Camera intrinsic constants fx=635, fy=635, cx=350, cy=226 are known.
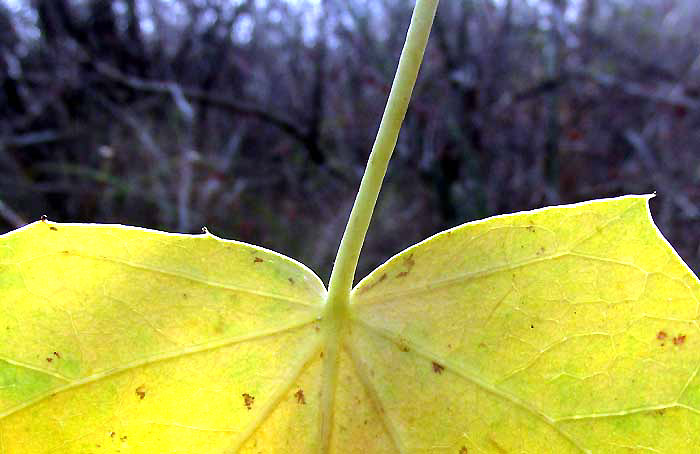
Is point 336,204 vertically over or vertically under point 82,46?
under

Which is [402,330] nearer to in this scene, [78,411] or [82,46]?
[78,411]

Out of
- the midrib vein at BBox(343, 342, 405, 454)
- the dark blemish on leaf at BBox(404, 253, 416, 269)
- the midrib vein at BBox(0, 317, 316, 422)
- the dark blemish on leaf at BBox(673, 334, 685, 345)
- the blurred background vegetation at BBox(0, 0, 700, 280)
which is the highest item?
the blurred background vegetation at BBox(0, 0, 700, 280)

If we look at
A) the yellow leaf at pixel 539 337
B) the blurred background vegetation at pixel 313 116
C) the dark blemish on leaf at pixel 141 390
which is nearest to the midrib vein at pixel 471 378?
the yellow leaf at pixel 539 337

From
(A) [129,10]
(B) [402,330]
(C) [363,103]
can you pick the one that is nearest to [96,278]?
(B) [402,330]

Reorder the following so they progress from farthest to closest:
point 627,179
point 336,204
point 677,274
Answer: point 336,204 → point 627,179 → point 677,274

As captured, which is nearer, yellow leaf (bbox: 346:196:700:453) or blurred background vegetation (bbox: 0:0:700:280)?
yellow leaf (bbox: 346:196:700:453)

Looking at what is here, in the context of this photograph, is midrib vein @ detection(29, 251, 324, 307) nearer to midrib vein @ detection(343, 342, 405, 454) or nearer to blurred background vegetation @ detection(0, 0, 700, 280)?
midrib vein @ detection(343, 342, 405, 454)

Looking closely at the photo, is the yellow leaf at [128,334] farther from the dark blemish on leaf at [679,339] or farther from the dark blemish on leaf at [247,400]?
the dark blemish on leaf at [679,339]

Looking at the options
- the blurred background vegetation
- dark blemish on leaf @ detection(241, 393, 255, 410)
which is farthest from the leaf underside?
the blurred background vegetation
